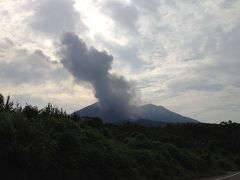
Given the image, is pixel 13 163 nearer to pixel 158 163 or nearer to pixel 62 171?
pixel 62 171

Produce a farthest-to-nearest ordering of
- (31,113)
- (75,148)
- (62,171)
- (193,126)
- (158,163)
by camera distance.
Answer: (193,126)
(158,163)
(31,113)
(75,148)
(62,171)

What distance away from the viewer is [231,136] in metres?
78.3

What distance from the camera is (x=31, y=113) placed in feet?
63.7

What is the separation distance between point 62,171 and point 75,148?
1798 millimetres

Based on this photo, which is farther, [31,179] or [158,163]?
[158,163]

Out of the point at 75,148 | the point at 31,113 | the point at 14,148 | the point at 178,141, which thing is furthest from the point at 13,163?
the point at 178,141

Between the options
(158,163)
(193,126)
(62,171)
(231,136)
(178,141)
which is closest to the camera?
(62,171)

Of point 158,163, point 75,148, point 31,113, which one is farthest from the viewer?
point 158,163

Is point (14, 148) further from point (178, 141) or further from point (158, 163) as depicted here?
point (178, 141)

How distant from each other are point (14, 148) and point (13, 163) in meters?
0.52

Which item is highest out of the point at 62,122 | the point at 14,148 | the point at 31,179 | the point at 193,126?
the point at 193,126

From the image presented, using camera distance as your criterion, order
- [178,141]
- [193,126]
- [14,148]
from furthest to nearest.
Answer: [193,126]
[178,141]
[14,148]

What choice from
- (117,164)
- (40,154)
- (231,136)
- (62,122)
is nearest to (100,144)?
(117,164)

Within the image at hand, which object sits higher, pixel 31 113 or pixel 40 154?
pixel 31 113
